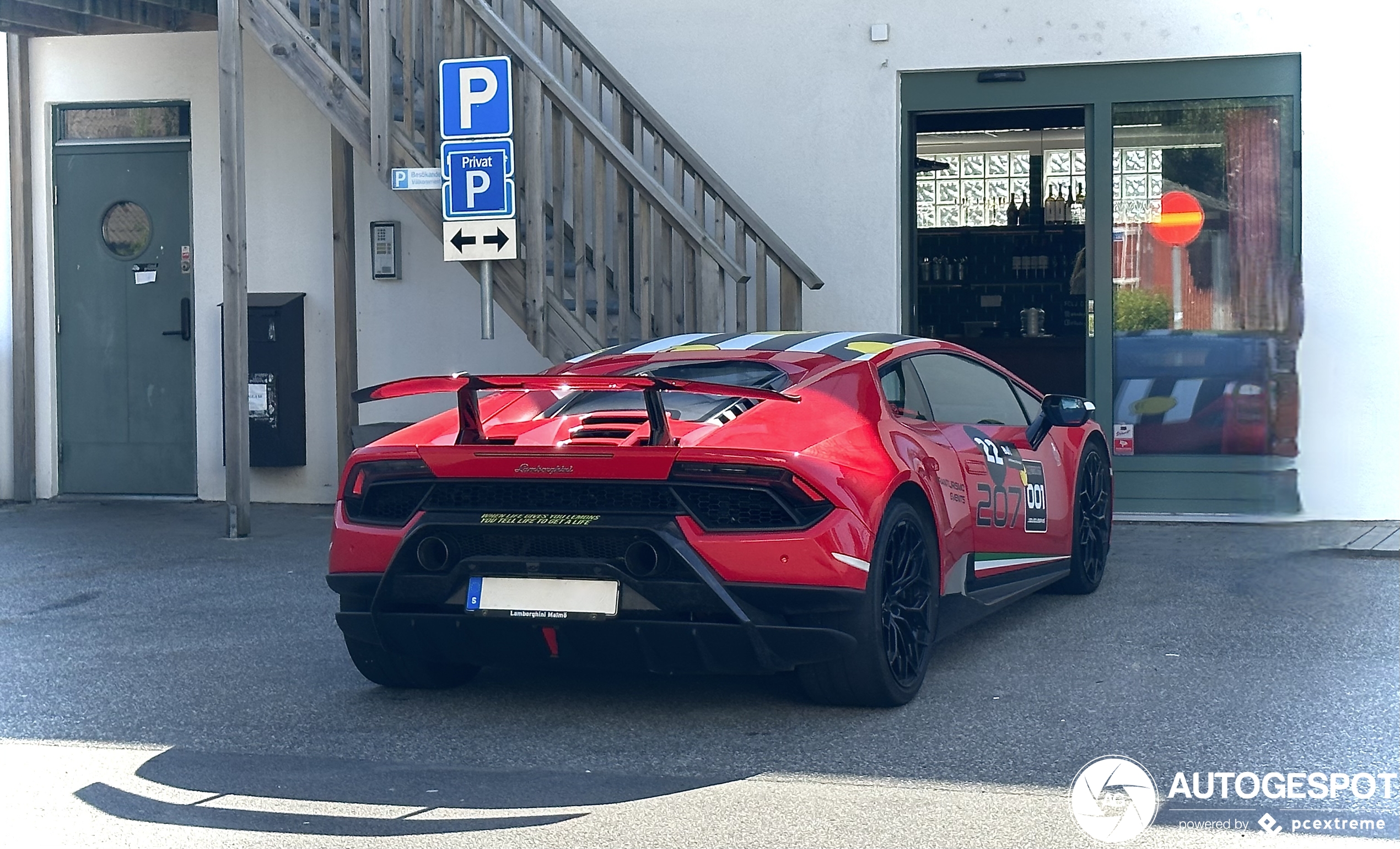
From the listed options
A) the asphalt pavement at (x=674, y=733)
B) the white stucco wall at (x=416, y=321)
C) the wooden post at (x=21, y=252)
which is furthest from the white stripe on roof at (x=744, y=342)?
the wooden post at (x=21, y=252)

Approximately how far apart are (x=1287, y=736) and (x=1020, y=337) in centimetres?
805

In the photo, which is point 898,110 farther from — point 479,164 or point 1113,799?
point 1113,799

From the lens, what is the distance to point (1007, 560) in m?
6.14

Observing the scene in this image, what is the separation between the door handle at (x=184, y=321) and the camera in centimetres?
1145

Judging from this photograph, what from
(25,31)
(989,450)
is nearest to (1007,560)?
(989,450)

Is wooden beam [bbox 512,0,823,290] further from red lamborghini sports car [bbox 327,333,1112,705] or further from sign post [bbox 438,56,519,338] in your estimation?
red lamborghini sports car [bbox 327,333,1112,705]

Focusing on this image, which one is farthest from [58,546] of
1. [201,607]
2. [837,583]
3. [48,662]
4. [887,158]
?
[837,583]

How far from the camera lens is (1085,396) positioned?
34.4ft

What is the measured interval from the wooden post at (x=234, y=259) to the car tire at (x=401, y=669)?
4.22 meters

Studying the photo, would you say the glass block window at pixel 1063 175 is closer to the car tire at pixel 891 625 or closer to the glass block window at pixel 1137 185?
the glass block window at pixel 1137 185

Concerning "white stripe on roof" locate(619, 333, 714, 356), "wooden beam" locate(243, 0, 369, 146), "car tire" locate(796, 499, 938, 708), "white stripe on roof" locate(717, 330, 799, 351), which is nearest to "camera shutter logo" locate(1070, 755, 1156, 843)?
"car tire" locate(796, 499, 938, 708)

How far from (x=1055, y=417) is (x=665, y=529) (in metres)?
2.44

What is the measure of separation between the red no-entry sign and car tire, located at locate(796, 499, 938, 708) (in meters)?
5.39

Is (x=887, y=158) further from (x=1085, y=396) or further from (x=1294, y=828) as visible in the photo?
(x=1294, y=828)
